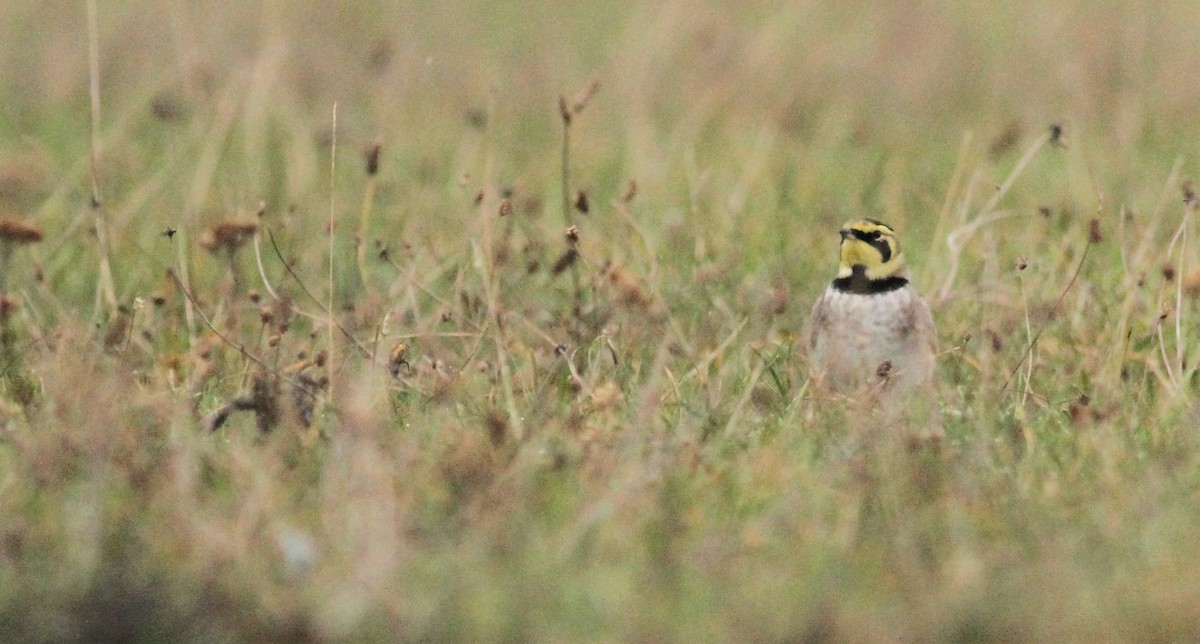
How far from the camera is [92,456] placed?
3422mm

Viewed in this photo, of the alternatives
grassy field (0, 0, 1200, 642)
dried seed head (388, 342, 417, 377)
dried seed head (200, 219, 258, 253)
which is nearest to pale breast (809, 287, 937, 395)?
grassy field (0, 0, 1200, 642)

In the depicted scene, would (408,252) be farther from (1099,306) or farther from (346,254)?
(1099,306)

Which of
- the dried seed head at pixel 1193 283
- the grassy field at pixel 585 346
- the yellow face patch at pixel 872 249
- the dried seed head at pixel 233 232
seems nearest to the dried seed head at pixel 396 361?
the grassy field at pixel 585 346

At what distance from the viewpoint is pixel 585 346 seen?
15.5ft

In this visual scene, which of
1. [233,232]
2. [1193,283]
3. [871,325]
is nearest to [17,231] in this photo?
[233,232]

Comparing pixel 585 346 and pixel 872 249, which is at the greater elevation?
pixel 872 249

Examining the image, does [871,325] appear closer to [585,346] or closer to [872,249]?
[872,249]

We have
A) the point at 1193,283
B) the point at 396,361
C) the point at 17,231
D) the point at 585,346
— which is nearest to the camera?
the point at 396,361

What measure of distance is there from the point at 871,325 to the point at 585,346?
71 centimetres

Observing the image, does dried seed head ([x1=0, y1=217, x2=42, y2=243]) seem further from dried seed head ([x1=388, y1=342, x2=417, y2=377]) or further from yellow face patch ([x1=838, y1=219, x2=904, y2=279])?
yellow face patch ([x1=838, y1=219, x2=904, y2=279])

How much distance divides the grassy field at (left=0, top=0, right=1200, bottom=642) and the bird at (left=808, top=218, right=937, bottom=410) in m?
0.13

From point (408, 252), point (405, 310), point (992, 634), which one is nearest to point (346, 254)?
point (408, 252)

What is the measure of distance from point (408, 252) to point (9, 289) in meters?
1.18

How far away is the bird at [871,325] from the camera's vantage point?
457 cm
